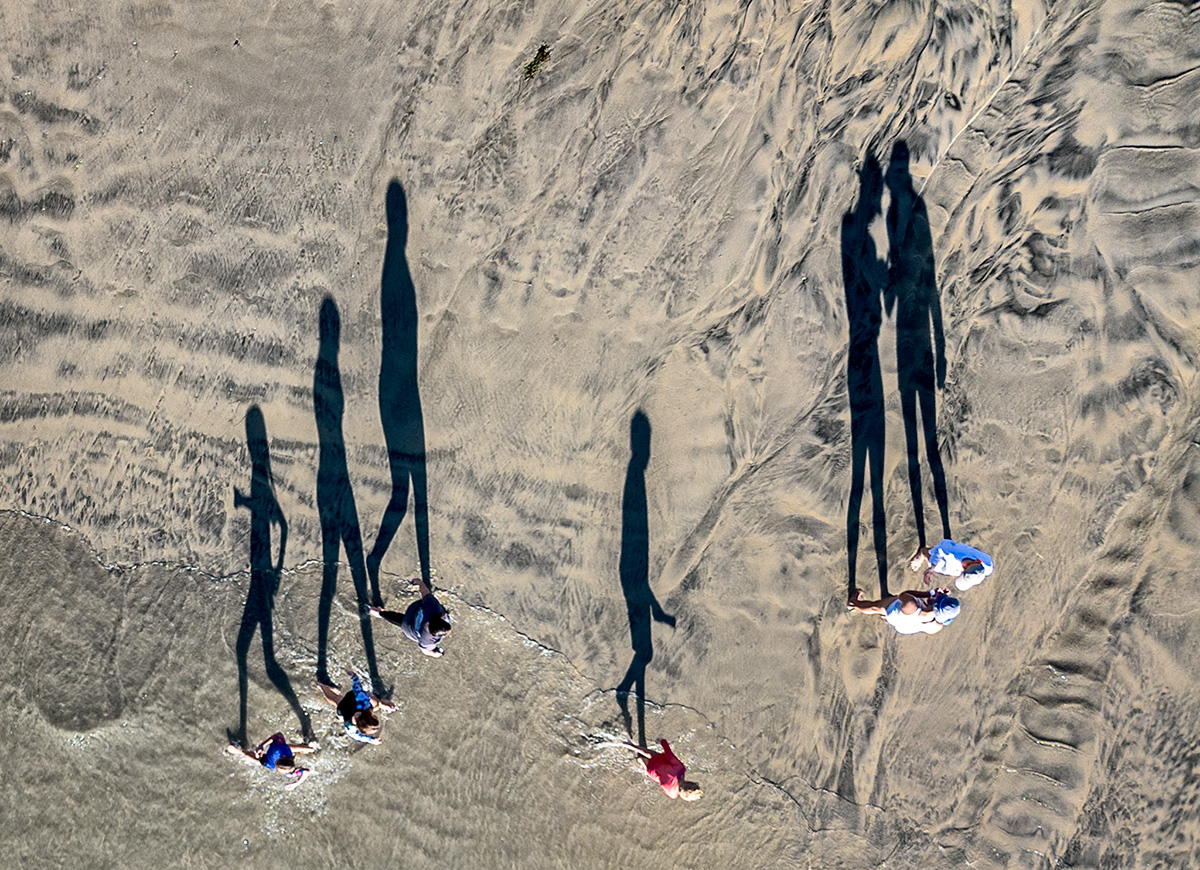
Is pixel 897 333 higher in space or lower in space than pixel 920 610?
higher

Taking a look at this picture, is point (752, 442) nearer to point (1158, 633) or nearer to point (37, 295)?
point (1158, 633)

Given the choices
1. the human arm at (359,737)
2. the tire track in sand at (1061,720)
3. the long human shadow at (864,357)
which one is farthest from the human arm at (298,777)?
the tire track in sand at (1061,720)

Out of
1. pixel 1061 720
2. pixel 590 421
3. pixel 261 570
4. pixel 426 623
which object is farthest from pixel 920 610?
pixel 261 570

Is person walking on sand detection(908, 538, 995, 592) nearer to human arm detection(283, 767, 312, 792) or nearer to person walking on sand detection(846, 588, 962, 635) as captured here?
person walking on sand detection(846, 588, 962, 635)

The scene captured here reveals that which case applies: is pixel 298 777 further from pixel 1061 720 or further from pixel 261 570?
pixel 1061 720

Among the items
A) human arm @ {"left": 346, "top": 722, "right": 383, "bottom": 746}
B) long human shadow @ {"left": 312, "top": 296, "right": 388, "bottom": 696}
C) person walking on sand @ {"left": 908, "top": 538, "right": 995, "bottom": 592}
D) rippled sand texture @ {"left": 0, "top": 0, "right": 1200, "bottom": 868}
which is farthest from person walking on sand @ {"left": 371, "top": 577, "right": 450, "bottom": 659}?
person walking on sand @ {"left": 908, "top": 538, "right": 995, "bottom": 592}

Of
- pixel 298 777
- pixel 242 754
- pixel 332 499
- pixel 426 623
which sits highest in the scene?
pixel 332 499

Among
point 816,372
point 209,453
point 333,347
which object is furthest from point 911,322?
point 209,453

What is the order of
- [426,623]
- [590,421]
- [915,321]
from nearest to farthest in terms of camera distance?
[426,623], [915,321], [590,421]
